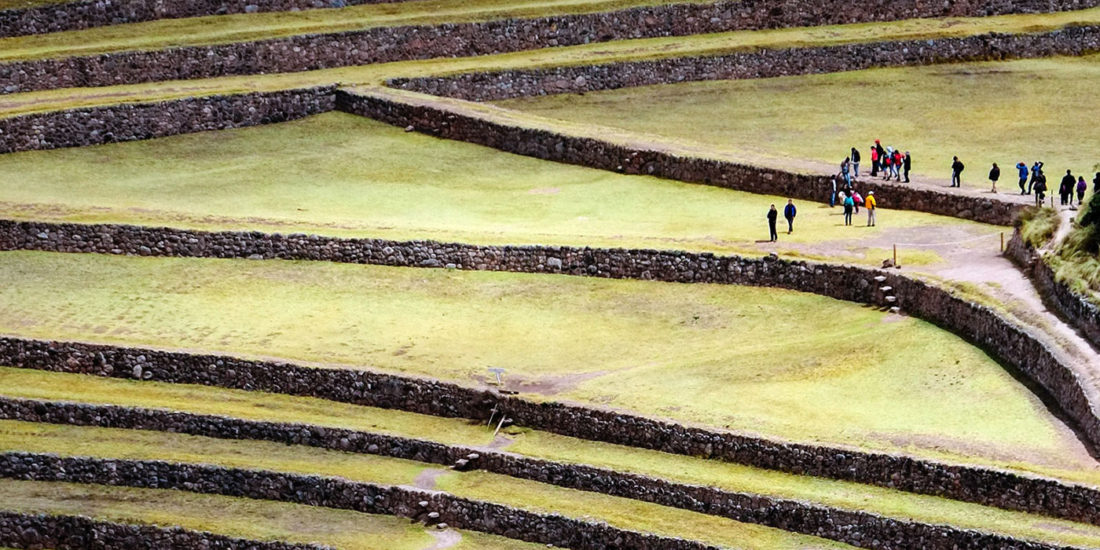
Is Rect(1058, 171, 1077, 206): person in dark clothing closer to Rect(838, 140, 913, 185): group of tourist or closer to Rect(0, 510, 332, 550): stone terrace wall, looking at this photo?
Rect(838, 140, 913, 185): group of tourist

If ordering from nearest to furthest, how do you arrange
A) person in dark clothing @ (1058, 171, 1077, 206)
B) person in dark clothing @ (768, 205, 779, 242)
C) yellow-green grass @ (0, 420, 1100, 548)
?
1. yellow-green grass @ (0, 420, 1100, 548)
2. person in dark clothing @ (1058, 171, 1077, 206)
3. person in dark clothing @ (768, 205, 779, 242)

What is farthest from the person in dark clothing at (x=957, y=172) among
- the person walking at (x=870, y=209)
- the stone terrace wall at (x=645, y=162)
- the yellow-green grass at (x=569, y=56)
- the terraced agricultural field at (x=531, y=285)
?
the yellow-green grass at (x=569, y=56)

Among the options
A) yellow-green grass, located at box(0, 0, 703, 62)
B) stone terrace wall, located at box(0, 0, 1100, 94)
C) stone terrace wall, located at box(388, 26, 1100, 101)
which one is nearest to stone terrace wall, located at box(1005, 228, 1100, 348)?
stone terrace wall, located at box(388, 26, 1100, 101)

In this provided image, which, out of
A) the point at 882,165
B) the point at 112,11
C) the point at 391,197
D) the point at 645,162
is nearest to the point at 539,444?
the point at 882,165

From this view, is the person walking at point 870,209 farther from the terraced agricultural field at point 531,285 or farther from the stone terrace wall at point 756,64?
the stone terrace wall at point 756,64

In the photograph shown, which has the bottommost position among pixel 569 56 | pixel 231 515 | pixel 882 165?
pixel 231 515

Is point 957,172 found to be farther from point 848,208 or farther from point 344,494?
point 344,494
